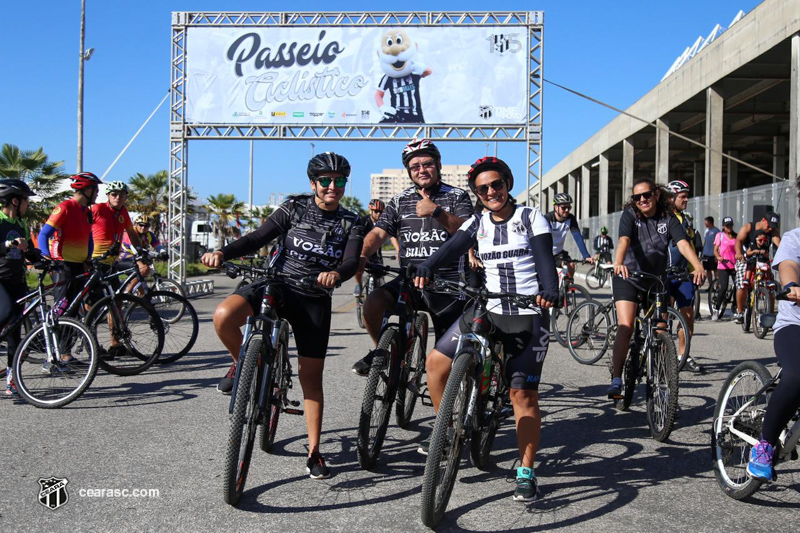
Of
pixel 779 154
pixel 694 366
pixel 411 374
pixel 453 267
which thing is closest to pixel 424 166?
pixel 453 267

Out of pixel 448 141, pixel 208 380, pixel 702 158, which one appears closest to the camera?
pixel 208 380

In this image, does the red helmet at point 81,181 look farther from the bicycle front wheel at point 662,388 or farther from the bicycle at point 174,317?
the bicycle front wheel at point 662,388

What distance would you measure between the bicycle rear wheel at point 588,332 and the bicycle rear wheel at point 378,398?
4575mm

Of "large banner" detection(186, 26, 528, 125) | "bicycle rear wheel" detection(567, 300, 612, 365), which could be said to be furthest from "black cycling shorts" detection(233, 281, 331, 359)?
"large banner" detection(186, 26, 528, 125)

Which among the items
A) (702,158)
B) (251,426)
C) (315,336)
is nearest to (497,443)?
(315,336)

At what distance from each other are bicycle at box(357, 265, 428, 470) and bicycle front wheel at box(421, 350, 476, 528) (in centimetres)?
79

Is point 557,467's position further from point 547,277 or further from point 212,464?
point 212,464

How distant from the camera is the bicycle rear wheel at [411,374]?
535 cm

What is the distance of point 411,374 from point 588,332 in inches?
169

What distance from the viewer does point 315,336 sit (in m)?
4.70

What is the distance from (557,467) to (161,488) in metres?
2.47
